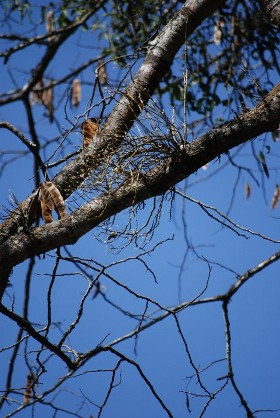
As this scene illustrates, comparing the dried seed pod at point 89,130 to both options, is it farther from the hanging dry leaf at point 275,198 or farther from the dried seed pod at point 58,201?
the hanging dry leaf at point 275,198

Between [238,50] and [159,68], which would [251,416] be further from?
[238,50]

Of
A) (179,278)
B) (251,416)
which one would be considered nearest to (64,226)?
(251,416)

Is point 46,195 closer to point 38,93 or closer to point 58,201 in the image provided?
point 58,201

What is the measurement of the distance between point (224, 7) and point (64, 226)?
3.04 meters

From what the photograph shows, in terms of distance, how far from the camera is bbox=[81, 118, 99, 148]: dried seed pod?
232 centimetres

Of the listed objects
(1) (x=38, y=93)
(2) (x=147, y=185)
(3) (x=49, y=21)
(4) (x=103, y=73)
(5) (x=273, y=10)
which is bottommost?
(2) (x=147, y=185)

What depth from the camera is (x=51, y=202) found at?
6.88ft

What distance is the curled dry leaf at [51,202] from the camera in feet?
6.78

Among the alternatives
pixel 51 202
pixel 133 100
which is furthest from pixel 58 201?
pixel 133 100

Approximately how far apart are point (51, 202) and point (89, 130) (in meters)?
0.43

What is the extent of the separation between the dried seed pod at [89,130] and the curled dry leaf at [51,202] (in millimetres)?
299

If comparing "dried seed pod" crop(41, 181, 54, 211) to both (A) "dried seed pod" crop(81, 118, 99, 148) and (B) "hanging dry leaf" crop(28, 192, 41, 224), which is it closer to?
(B) "hanging dry leaf" crop(28, 192, 41, 224)

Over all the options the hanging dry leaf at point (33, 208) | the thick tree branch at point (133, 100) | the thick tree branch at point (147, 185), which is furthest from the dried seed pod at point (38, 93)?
the thick tree branch at point (147, 185)

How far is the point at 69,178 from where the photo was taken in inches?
87.1
